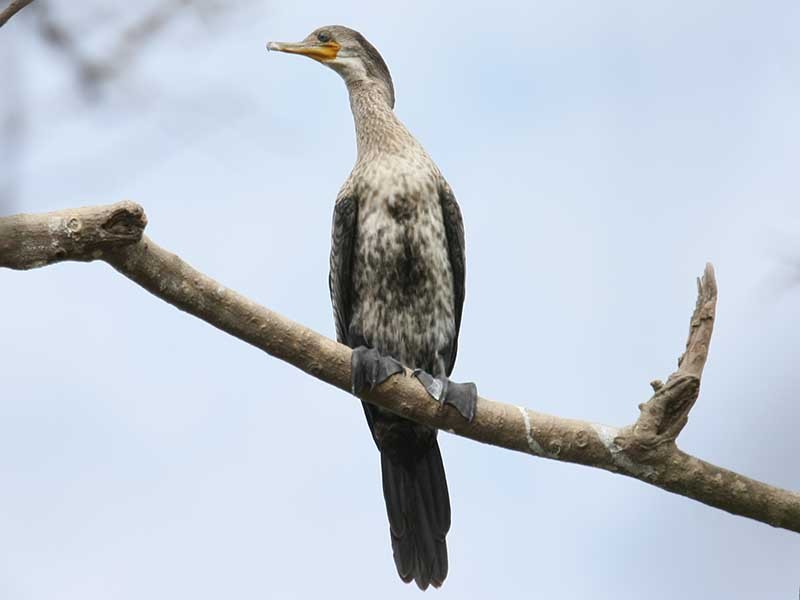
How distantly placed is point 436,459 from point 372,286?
761 mm

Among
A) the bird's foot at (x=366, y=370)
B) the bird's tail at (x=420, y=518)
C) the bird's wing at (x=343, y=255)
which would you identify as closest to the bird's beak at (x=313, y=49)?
the bird's wing at (x=343, y=255)

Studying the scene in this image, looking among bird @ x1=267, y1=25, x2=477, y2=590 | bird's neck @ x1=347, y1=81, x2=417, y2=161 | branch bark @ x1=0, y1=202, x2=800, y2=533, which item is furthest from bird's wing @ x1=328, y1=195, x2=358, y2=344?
branch bark @ x1=0, y1=202, x2=800, y2=533

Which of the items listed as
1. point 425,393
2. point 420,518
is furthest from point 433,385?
point 420,518

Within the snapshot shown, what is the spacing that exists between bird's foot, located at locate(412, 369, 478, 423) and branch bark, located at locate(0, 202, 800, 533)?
0.03 meters

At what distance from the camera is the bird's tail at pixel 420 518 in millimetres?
4867

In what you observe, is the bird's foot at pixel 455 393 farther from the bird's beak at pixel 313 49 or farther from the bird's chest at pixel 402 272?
the bird's beak at pixel 313 49

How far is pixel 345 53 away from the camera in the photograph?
18.3 ft

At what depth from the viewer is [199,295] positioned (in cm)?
366

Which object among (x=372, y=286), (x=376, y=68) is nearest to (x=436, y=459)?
(x=372, y=286)

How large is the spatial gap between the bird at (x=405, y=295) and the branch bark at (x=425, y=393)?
76 centimetres

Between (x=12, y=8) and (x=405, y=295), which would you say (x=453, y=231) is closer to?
(x=405, y=295)

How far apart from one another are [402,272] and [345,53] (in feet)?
4.19

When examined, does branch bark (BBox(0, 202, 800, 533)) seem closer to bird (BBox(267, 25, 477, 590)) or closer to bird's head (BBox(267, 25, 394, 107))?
bird (BBox(267, 25, 477, 590))

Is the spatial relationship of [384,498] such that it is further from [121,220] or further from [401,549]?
[121,220]
